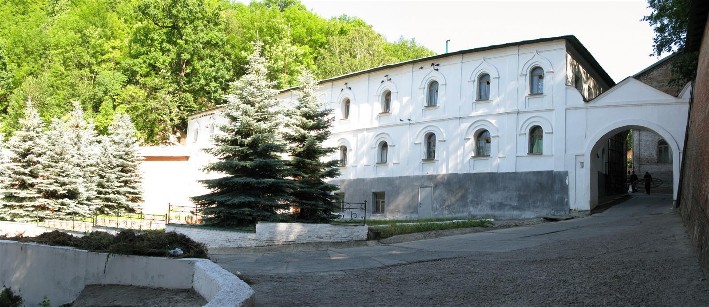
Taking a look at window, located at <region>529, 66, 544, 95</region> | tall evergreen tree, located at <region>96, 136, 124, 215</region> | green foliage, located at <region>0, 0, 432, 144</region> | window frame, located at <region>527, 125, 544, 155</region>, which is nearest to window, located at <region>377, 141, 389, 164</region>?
window frame, located at <region>527, 125, 544, 155</region>

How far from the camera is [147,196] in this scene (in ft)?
134

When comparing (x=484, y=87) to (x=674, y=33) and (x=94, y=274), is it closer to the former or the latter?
(x=674, y=33)

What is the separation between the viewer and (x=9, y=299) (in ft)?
48.7

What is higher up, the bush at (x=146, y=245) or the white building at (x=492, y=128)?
the white building at (x=492, y=128)

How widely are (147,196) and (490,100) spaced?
23.2 metres

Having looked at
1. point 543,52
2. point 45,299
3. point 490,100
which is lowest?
point 45,299

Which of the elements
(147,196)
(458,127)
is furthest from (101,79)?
(458,127)

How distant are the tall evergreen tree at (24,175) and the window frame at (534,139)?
73.4ft

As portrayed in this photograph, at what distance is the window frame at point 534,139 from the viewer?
92.2ft

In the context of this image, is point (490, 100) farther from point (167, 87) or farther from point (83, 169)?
point (167, 87)

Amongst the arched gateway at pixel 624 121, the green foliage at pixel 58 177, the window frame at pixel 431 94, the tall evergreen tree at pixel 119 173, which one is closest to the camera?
the arched gateway at pixel 624 121

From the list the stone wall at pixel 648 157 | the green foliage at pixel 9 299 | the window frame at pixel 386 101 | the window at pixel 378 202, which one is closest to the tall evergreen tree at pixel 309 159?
the green foliage at pixel 9 299

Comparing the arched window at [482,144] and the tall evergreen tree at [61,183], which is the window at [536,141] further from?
the tall evergreen tree at [61,183]

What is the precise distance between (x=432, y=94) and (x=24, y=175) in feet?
66.3
